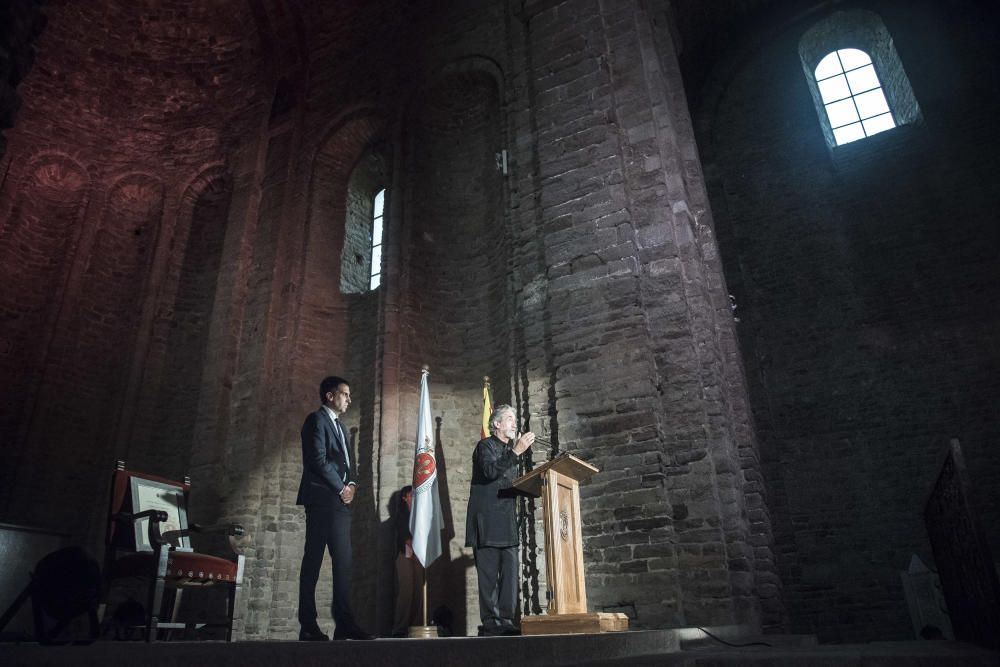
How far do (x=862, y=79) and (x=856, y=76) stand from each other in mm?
120

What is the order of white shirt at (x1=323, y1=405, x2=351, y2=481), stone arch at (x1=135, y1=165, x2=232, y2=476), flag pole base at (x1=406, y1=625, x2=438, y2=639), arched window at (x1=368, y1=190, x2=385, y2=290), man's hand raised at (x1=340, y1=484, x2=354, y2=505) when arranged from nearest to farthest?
man's hand raised at (x1=340, y1=484, x2=354, y2=505) < white shirt at (x1=323, y1=405, x2=351, y2=481) < flag pole base at (x1=406, y1=625, x2=438, y2=639) < stone arch at (x1=135, y1=165, x2=232, y2=476) < arched window at (x1=368, y1=190, x2=385, y2=290)

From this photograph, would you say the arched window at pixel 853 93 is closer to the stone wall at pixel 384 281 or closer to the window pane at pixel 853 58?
the window pane at pixel 853 58

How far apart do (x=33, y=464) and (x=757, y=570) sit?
9.53 metres

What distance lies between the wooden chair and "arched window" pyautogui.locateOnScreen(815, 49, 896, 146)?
10.3 metres

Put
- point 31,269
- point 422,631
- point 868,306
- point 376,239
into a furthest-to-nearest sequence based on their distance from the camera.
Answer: point 31,269, point 376,239, point 868,306, point 422,631

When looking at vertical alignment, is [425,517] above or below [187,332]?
below

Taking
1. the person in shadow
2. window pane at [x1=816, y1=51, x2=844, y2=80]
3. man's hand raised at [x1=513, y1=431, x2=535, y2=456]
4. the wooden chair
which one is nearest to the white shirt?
man's hand raised at [x1=513, y1=431, x2=535, y2=456]

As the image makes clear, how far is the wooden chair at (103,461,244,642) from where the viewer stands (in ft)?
14.2

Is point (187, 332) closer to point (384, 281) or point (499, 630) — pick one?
point (384, 281)

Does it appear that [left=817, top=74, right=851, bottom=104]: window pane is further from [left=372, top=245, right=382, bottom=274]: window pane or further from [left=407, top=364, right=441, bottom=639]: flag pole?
[left=407, top=364, right=441, bottom=639]: flag pole

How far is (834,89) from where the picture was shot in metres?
10.6

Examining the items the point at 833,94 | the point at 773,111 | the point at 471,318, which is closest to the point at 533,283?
the point at 471,318

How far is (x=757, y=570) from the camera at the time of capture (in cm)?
534

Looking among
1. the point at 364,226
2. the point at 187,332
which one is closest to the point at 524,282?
the point at 364,226
